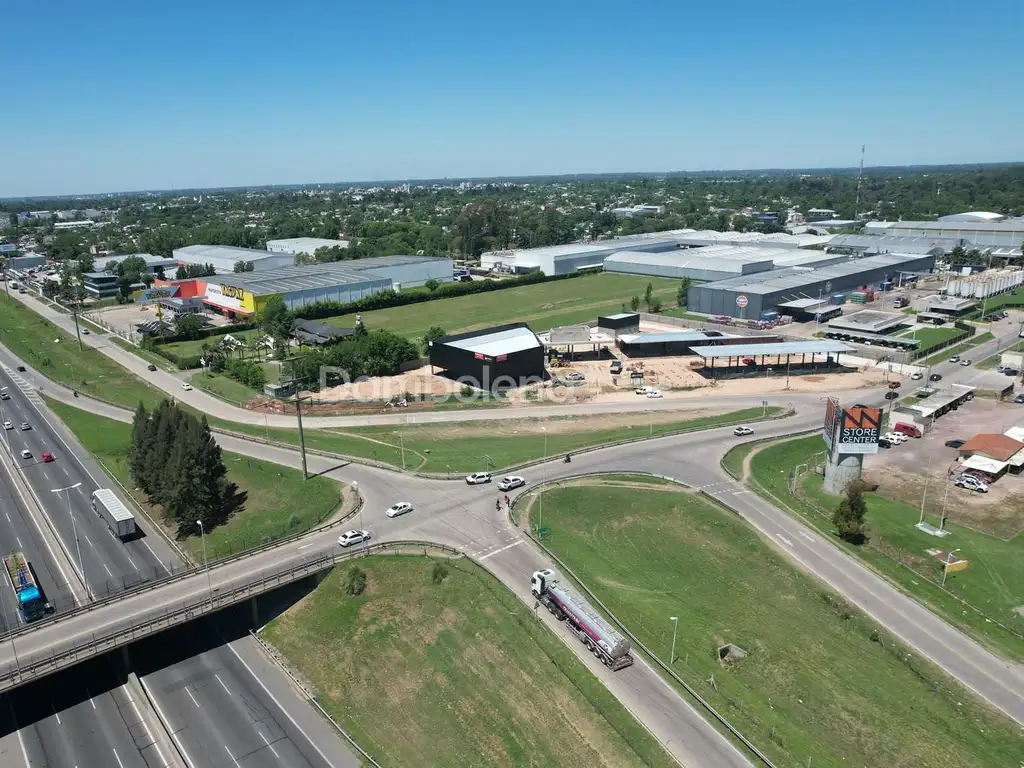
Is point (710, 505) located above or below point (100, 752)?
above

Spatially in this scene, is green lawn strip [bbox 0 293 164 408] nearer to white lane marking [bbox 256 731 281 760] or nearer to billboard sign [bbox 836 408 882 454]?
white lane marking [bbox 256 731 281 760]

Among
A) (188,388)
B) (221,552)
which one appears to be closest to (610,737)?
(221,552)

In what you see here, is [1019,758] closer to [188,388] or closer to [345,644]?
[345,644]

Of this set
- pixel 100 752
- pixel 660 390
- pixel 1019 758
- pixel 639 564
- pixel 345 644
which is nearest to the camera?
pixel 1019 758

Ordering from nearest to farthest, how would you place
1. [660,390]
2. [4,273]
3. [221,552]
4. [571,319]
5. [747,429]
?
[221,552] < [747,429] < [660,390] < [571,319] < [4,273]

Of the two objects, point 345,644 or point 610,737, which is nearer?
point 610,737

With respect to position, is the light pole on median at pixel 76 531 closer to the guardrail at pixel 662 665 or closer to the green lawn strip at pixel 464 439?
the green lawn strip at pixel 464 439
